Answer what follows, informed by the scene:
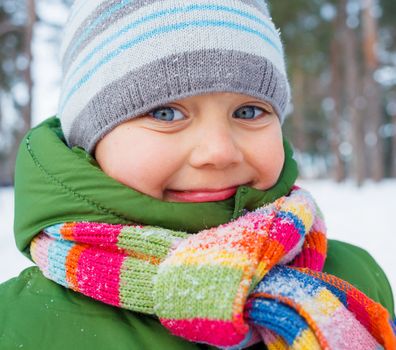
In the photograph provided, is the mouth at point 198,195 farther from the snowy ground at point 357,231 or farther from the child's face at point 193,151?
the snowy ground at point 357,231

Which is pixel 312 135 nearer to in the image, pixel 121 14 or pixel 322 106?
pixel 322 106

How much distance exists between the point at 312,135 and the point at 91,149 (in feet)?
81.8

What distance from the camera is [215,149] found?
87 cm

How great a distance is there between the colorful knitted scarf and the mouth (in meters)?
0.08

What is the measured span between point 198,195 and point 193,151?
0.35 ft

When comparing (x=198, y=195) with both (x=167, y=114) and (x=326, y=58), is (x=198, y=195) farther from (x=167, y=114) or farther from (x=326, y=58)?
(x=326, y=58)

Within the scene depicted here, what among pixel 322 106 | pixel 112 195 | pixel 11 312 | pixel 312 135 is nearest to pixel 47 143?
pixel 112 195

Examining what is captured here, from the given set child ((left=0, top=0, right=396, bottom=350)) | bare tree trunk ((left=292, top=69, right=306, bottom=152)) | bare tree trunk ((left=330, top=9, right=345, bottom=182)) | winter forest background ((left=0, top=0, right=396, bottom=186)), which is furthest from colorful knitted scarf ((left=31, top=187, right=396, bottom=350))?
bare tree trunk ((left=292, top=69, right=306, bottom=152))

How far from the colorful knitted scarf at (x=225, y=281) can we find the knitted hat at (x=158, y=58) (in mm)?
285

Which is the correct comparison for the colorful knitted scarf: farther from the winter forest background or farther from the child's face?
the winter forest background

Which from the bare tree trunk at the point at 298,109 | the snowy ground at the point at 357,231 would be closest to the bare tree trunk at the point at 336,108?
the bare tree trunk at the point at 298,109

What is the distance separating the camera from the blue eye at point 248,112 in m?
1.00

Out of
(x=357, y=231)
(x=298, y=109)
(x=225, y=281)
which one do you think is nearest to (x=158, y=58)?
(x=225, y=281)

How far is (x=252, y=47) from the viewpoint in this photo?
105cm
